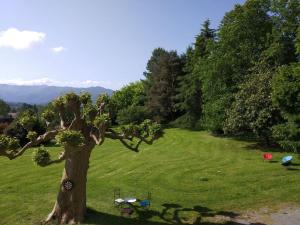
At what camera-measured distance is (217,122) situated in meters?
42.9

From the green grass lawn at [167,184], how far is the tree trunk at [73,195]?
79 centimetres

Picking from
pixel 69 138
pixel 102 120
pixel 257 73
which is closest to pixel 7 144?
pixel 69 138

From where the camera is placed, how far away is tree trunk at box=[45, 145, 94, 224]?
54.9ft

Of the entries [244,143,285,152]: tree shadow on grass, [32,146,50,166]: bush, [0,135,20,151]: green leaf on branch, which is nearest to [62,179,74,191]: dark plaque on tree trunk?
[32,146,50,166]: bush

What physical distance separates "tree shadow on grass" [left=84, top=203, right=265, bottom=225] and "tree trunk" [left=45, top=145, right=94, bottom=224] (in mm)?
684

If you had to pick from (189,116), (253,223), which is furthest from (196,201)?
(189,116)

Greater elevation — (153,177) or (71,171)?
(71,171)

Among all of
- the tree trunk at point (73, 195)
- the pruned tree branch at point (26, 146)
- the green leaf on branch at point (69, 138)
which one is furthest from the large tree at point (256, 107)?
the green leaf on branch at point (69, 138)

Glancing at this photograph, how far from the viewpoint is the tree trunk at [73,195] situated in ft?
54.9

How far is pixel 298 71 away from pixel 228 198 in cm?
1373

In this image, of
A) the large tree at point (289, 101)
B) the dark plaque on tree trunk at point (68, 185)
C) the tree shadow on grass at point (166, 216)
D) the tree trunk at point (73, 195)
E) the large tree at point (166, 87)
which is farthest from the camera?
the large tree at point (166, 87)

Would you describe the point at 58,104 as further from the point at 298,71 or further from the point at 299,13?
the point at 299,13

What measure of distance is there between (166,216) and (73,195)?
14.9 feet

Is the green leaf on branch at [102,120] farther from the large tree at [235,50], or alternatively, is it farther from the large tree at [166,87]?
the large tree at [166,87]
